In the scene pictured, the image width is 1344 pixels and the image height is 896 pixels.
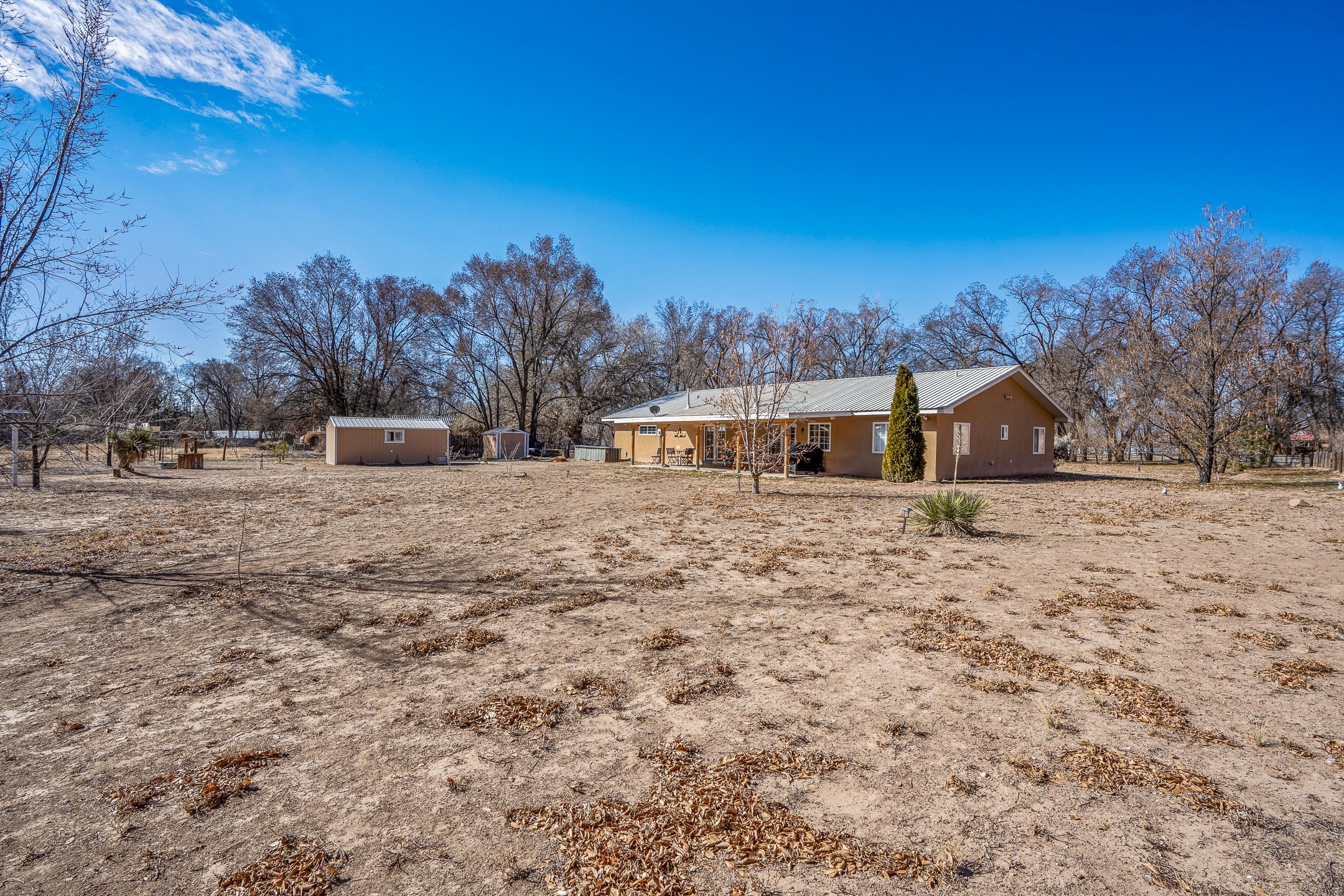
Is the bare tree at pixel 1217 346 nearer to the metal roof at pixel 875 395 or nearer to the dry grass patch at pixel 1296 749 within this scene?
the metal roof at pixel 875 395

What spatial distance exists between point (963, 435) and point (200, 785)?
2097cm

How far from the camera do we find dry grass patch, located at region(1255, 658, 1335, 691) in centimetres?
414

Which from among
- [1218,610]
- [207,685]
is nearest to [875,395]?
[1218,610]

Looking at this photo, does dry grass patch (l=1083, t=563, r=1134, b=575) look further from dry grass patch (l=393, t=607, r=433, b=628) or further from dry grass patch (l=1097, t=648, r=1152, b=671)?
dry grass patch (l=393, t=607, r=433, b=628)

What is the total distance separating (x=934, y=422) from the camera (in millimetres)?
20266

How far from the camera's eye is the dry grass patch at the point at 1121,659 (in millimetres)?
4430

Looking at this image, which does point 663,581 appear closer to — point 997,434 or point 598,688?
point 598,688

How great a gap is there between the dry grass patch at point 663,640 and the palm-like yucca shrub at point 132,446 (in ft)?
66.4

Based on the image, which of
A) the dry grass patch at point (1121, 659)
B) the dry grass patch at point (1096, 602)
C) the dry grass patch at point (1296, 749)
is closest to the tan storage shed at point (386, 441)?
the dry grass patch at point (1096, 602)

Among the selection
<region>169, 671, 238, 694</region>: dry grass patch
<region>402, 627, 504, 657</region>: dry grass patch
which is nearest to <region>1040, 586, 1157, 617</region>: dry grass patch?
<region>402, 627, 504, 657</region>: dry grass patch

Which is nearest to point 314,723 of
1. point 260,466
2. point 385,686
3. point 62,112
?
point 385,686

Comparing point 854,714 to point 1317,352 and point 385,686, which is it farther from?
point 1317,352

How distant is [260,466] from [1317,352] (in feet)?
163

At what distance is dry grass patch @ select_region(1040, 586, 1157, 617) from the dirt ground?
0.04 meters
